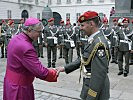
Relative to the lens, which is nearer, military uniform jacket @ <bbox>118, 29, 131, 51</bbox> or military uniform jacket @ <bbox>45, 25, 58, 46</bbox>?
military uniform jacket @ <bbox>118, 29, 131, 51</bbox>

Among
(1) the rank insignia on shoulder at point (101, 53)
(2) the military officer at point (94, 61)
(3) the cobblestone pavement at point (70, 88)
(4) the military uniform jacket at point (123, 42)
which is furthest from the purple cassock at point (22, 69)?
(4) the military uniform jacket at point (123, 42)

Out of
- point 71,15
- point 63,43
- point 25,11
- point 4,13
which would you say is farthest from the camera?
point 71,15

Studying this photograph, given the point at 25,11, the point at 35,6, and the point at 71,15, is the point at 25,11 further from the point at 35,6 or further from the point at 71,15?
the point at 71,15

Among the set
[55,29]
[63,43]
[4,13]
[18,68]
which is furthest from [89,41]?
[4,13]

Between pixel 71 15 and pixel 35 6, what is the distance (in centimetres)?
709

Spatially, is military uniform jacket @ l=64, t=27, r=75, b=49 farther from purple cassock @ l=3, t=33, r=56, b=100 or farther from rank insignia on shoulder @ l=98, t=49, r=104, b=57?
rank insignia on shoulder @ l=98, t=49, r=104, b=57

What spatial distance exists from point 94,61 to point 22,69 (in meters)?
1.00

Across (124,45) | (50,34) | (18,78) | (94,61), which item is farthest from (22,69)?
(50,34)

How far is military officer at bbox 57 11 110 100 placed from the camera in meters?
2.89

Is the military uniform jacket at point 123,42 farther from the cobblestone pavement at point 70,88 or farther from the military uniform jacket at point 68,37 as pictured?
the military uniform jacket at point 68,37

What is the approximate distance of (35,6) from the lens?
153ft

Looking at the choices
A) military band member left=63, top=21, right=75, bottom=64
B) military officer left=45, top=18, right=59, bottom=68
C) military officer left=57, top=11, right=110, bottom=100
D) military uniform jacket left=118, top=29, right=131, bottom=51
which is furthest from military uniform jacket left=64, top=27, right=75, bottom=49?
military officer left=57, top=11, right=110, bottom=100

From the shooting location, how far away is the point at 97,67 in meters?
2.88

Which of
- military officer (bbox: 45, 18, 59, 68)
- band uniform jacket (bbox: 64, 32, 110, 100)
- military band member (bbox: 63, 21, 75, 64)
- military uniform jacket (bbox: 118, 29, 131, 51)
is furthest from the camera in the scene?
military band member (bbox: 63, 21, 75, 64)
